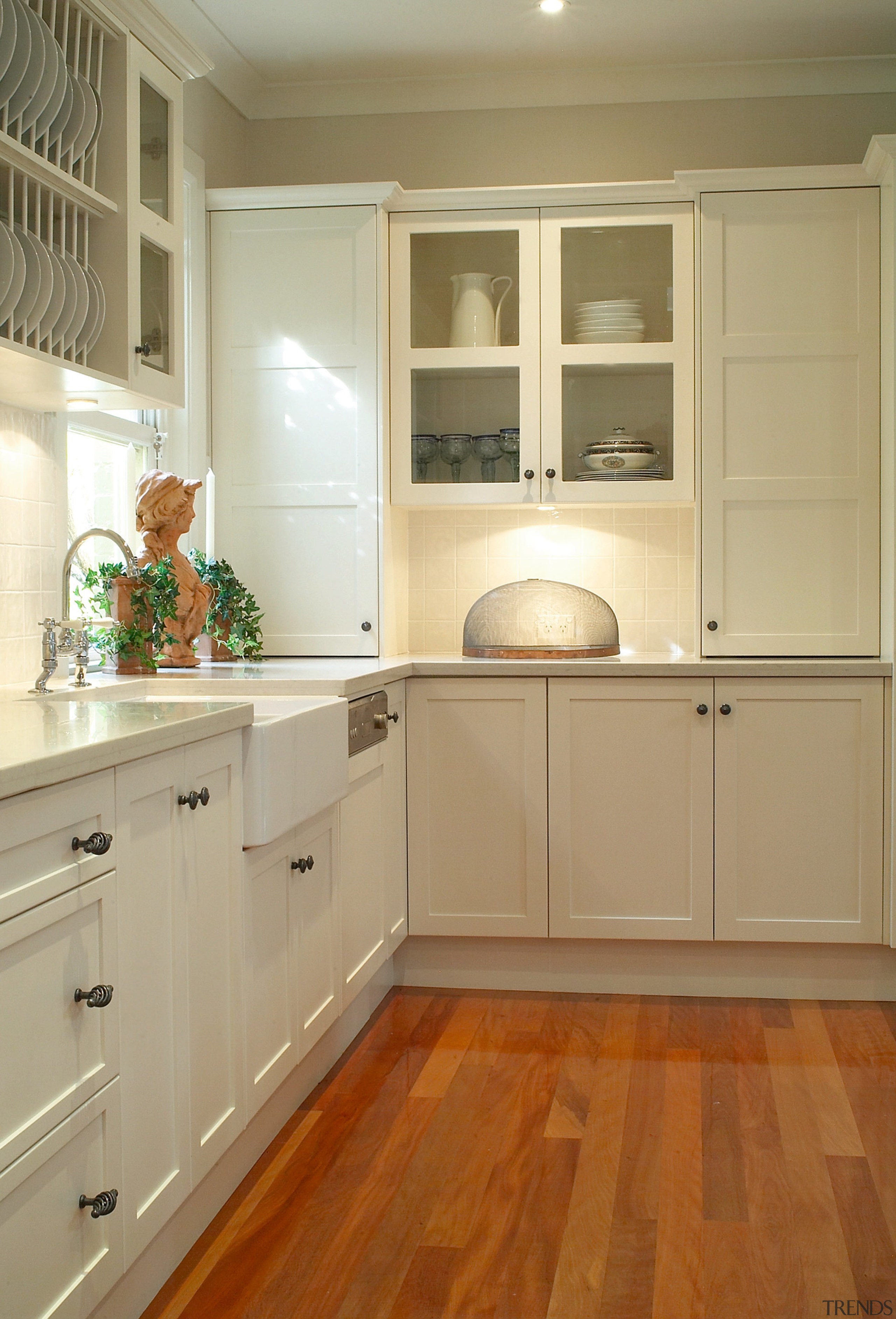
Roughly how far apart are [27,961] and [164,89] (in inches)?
79.2

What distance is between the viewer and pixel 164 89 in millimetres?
2508

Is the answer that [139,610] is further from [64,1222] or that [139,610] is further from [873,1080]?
Result: [873,1080]

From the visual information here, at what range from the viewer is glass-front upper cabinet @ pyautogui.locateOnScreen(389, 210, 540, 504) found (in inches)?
133

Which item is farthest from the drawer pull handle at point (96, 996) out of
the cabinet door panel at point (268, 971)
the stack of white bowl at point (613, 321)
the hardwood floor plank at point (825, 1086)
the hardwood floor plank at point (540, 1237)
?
the stack of white bowl at point (613, 321)

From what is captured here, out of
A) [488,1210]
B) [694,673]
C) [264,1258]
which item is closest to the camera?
[264,1258]

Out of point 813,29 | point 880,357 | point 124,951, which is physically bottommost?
point 124,951

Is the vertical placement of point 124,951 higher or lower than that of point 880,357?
lower

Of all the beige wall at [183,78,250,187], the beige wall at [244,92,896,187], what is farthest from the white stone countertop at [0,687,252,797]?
the beige wall at [244,92,896,187]

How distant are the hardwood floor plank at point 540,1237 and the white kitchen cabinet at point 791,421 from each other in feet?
5.03

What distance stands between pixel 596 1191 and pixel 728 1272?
1.03 feet

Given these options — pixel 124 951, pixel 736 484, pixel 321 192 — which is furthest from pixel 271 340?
pixel 124 951

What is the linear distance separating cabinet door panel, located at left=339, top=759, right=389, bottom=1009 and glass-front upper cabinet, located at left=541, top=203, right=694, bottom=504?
3.61 ft

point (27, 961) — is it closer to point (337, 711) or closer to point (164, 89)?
→ point (337, 711)

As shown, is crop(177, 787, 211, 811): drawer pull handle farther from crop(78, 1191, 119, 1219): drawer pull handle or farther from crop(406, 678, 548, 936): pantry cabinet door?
crop(406, 678, 548, 936): pantry cabinet door
